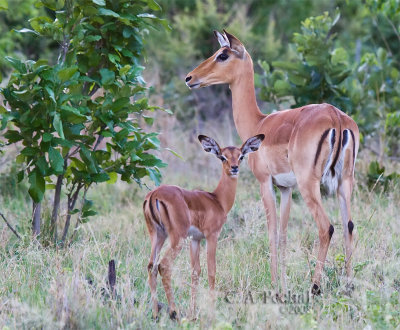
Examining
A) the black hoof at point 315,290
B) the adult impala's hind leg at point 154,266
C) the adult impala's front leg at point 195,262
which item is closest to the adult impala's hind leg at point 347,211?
the black hoof at point 315,290

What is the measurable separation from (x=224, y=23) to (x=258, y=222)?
34.5 ft

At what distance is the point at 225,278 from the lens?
4.96 meters

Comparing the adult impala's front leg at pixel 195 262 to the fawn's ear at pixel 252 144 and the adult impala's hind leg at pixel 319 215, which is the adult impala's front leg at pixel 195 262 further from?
the adult impala's hind leg at pixel 319 215

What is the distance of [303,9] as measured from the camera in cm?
2070

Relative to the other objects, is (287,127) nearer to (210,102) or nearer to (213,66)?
(213,66)

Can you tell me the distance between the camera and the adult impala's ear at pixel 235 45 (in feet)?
19.3

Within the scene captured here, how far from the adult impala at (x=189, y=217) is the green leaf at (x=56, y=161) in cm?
103

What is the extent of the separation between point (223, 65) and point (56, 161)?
5.61 ft

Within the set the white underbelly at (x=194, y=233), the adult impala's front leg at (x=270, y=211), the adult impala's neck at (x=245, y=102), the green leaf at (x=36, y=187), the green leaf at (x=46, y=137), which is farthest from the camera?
the adult impala's neck at (x=245, y=102)

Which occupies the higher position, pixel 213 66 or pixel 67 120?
pixel 213 66

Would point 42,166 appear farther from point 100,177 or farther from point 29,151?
point 100,177

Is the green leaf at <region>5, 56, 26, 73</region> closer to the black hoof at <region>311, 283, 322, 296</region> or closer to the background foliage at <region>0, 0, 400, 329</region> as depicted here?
the background foliage at <region>0, 0, 400, 329</region>

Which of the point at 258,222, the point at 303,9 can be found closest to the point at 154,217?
the point at 258,222

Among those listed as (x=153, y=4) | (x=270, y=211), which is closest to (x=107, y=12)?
(x=153, y=4)
